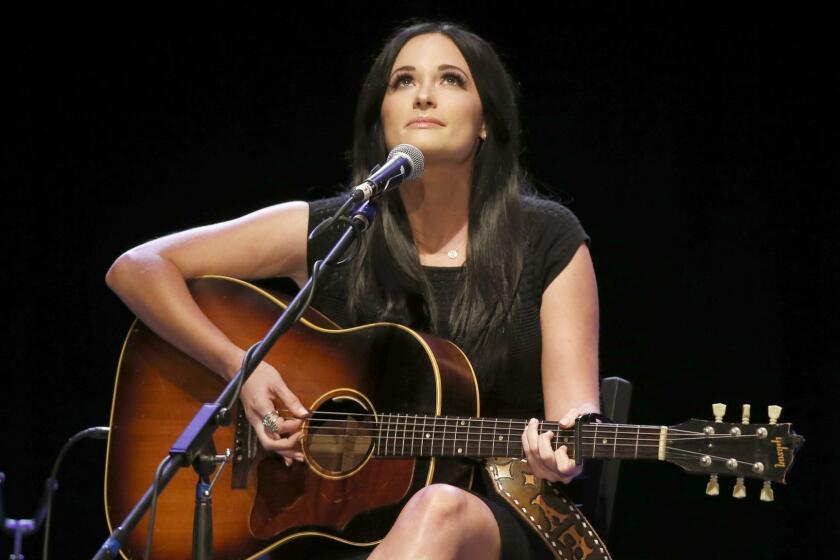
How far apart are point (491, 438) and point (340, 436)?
1.25ft

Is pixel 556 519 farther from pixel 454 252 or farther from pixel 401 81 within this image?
pixel 401 81

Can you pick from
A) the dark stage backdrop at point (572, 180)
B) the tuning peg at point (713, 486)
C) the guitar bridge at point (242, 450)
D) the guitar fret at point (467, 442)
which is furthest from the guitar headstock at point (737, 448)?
the dark stage backdrop at point (572, 180)

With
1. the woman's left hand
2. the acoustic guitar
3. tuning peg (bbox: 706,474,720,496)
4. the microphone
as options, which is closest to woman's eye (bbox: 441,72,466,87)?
the microphone

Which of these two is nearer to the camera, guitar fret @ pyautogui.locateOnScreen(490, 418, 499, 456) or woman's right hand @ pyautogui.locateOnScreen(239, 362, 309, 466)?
guitar fret @ pyautogui.locateOnScreen(490, 418, 499, 456)

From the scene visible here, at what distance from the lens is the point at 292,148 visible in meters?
3.66

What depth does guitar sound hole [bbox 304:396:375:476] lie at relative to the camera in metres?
2.38

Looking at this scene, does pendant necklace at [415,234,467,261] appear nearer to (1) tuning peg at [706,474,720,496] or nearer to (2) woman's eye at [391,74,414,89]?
(2) woman's eye at [391,74,414,89]

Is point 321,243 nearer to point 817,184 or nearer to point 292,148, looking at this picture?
point 292,148

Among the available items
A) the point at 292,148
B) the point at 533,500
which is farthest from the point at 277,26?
the point at 533,500

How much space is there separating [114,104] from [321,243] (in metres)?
1.31

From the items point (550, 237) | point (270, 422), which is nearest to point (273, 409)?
point (270, 422)

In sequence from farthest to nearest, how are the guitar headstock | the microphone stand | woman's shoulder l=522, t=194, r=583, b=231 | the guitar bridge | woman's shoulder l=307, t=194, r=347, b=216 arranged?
A: woman's shoulder l=307, t=194, r=347, b=216
woman's shoulder l=522, t=194, r=583, b=231
the guitar bridge
the guitar headstock
the microphone stand

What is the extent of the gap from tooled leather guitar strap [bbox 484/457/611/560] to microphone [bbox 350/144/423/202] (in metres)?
0.69

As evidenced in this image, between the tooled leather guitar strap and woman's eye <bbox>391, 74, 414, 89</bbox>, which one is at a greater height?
woman's eye <bbox>391, 74, 414, 89</bbox>
